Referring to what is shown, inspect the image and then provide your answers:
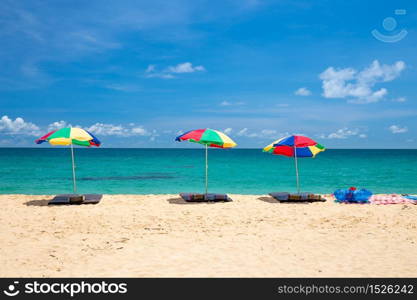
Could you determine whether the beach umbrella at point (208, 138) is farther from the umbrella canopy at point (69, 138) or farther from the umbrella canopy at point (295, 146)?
the umbrella canopy at point (69, 138)

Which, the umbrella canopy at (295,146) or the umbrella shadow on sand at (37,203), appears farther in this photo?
the umbrella canopy at (295,146)

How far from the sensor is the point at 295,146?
510 inches

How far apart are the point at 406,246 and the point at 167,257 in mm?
5242

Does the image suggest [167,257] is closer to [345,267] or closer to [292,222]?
[345,267]

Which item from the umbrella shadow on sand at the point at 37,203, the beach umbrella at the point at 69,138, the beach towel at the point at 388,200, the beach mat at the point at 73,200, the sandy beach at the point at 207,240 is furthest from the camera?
the beach towel at the point at 388,200

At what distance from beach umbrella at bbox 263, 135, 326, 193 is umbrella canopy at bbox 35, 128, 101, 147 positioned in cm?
671

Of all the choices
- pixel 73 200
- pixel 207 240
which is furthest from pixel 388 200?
pixel 73 200

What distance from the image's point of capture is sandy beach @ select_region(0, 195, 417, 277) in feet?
19.4

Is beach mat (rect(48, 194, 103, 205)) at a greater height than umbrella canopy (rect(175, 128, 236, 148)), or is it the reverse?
umbrella canopy (rect(175, 128, 236, 148))

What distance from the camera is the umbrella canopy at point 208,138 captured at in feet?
40.6

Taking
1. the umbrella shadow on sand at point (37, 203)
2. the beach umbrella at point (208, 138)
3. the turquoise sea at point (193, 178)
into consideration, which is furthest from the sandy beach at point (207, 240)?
the turquoise sea at point (193, 178)

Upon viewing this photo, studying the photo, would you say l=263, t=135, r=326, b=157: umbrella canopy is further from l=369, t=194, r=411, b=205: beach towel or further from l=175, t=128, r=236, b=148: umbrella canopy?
l=369, t=194, r=411, b=205: beach towel

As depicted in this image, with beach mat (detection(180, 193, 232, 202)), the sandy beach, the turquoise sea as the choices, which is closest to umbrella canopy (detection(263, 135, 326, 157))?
the sandy beach

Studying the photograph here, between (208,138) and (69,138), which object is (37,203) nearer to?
(69,138)
